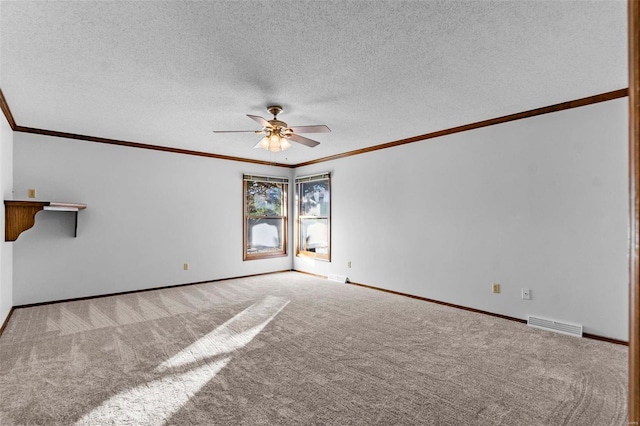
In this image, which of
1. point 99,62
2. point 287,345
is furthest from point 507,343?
point 99,62

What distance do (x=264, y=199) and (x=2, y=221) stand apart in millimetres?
4086

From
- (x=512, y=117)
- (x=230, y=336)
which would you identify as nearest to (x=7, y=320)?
(x=230, y=336)

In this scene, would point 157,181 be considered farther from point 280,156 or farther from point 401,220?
point 401,220

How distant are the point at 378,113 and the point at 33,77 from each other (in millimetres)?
3246

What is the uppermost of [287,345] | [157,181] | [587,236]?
[157,181]

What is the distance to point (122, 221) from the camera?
5.15m

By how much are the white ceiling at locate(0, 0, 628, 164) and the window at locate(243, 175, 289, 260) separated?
9.15 ft

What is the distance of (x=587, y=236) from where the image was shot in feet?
11.2

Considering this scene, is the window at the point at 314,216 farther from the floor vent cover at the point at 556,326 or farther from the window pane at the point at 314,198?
the floor vent cover at the point at 556,326

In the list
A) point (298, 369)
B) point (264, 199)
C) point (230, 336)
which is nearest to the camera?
point (298, 369)

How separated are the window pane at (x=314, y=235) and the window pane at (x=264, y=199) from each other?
0.62 metres

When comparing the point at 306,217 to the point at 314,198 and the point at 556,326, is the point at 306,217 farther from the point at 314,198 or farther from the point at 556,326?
the point at 556,326

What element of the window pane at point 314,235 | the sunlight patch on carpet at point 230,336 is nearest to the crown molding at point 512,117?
the window pane at point 314,235

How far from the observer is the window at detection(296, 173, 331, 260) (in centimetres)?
659
